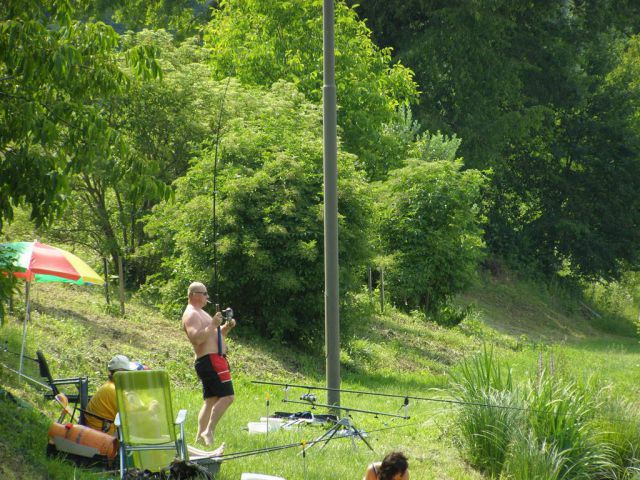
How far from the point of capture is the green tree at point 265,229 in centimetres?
1966

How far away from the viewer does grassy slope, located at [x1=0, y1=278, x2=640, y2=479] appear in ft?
36.0

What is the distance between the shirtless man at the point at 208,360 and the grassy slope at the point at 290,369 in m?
0.40

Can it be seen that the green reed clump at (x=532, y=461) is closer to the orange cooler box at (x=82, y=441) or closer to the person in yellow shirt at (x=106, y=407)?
the person in yellow shirt at (x=106, y=407)

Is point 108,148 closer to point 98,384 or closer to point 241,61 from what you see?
point 98,384

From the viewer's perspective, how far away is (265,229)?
19.7m

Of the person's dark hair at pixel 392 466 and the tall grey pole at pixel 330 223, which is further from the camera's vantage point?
the tall grey pole at pixel 330 223

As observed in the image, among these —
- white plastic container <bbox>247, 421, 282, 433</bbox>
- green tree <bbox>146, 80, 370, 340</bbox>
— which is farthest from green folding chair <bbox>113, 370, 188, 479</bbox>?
green tree <bbox>146, 80, 370, 340</bbox>

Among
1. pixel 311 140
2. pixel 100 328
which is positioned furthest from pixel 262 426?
pixel 311 140

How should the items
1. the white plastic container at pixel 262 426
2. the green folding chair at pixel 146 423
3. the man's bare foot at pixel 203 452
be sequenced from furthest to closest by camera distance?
the white plastic container at pixel 262 426
the man's bare foot at pixel 203 452
the green folding chair at pixel 146 423

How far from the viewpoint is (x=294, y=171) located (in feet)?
65.9

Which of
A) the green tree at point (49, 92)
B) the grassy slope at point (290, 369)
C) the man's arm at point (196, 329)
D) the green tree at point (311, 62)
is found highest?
the green tree at point (311, 62)

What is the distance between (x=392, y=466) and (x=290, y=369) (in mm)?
9712

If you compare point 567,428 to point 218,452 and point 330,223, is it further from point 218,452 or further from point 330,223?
point 218,452

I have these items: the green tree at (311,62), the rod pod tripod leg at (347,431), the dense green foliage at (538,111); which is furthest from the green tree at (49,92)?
the dense green foliage at (538,111)
